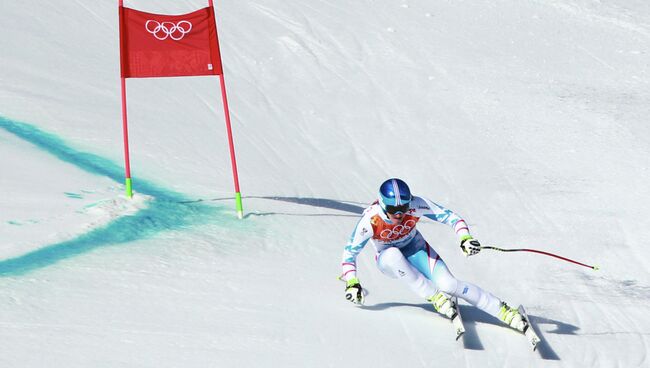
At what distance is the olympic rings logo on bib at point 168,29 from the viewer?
8.62 metres

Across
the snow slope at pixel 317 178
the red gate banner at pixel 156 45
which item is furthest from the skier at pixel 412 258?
the red gate banner at pixel 156 45

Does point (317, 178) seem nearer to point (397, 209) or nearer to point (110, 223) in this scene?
point (110, 223)

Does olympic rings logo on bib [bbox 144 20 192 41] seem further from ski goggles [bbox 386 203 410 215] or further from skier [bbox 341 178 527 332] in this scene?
ski goggles [bbox 386 203 410 215]

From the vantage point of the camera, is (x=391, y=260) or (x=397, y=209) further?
(x=391, y=260)

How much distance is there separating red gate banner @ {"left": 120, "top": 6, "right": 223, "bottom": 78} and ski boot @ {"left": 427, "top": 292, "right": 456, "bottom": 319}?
10.8 ft

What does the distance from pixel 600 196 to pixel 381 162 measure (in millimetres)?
2612

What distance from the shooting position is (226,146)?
11.3 meters

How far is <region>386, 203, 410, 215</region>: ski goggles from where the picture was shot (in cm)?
669

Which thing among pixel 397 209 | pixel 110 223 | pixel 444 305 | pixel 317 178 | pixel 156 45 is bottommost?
pixel 317 178

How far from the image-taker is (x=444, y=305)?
6.86 m

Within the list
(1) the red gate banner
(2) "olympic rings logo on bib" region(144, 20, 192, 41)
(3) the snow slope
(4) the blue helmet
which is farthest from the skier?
(2) "olympic rings logo on bib" region(144, 20, 192, 41)

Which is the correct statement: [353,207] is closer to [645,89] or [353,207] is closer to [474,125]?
[474,125]

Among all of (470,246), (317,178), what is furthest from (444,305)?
(317,178)

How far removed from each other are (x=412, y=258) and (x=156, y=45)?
10.4 feet
